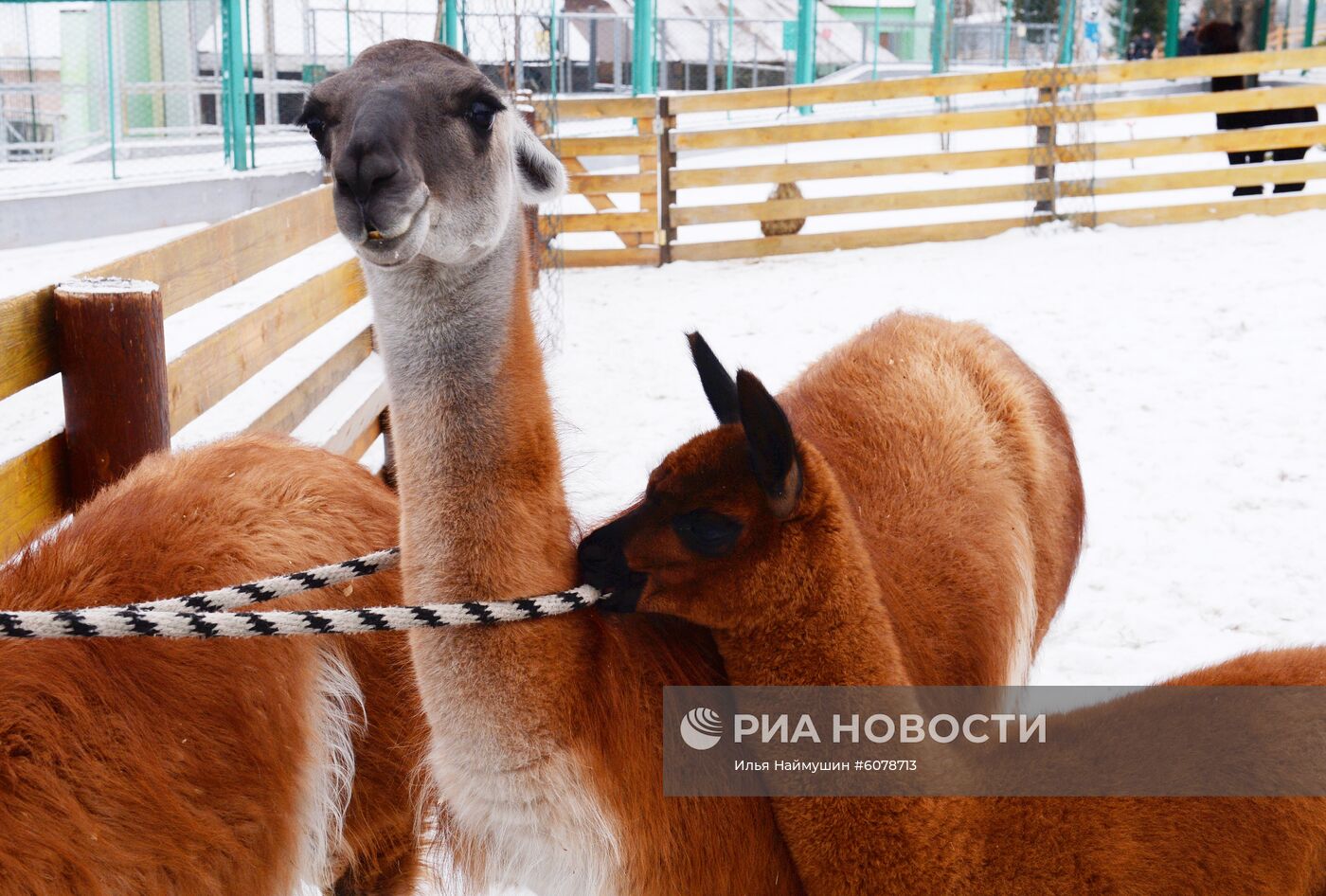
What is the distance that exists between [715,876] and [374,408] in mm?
4011

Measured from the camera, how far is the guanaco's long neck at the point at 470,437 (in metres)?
2.03

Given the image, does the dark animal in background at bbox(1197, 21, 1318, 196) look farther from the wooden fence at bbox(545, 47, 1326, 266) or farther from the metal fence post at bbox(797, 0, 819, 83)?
the metal fence post at bbox(797, 0, 819, 83)

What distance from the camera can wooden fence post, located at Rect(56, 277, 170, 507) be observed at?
3.00 metres

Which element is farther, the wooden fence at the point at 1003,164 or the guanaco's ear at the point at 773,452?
the wooden fence at the point at 1003,164

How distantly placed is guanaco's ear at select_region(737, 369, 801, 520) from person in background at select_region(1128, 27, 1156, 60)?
85.4 feet

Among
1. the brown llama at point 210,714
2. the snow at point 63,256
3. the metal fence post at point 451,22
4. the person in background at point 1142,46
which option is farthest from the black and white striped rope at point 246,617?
the person in background at point 1142,46

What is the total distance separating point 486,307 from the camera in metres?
2.15

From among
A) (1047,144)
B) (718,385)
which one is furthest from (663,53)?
(718,385)

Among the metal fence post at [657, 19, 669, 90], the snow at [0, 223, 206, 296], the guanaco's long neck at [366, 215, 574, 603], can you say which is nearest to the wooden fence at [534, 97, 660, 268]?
the snow at [0, 223, 206, 296]

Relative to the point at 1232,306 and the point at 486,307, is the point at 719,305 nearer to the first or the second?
the point at 1232,306

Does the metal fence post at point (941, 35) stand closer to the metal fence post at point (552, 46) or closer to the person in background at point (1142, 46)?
the person in background at point (1142, 46)

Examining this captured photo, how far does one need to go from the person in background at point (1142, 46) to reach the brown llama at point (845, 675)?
2596 centimetres

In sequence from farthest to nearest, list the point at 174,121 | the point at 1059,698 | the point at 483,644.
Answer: the point at 174,121 < the point at 1059,698 < the point at 483,644

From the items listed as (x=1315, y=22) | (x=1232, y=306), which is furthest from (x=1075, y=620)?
(x=1315, y=22)
